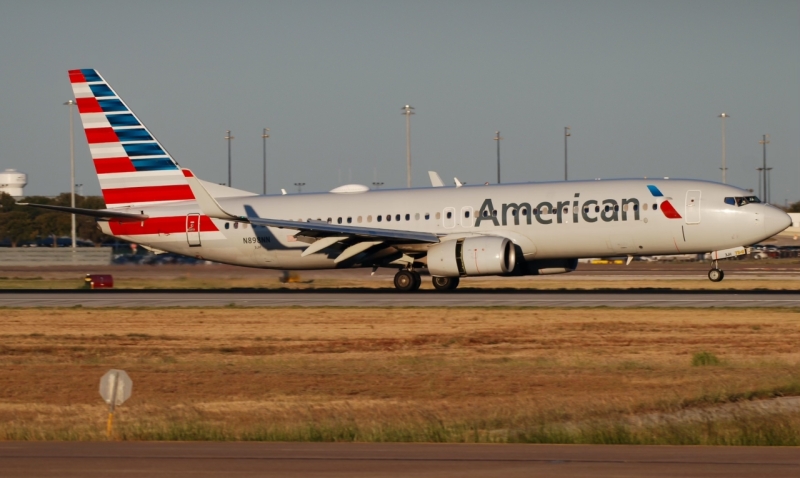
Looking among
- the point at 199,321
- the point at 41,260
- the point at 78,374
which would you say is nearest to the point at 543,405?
the point at 78,374

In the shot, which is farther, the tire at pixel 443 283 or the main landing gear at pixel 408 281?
the tire at pixel 443 283

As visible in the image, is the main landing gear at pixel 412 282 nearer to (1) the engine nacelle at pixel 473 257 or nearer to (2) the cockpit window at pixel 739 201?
(1) the engine nacelle at pixel 473 257

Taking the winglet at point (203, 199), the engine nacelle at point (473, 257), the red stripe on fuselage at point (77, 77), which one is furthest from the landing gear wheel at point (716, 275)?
the red stripe on fuselage at point (77, 77)

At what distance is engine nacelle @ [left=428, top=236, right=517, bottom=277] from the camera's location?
123 ft

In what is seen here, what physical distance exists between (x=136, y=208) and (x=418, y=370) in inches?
966

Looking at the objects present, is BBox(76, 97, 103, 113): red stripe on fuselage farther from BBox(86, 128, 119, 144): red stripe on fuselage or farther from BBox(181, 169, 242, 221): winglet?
BBox(181, 169, 242, 221): winglet

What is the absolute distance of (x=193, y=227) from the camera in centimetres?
4334

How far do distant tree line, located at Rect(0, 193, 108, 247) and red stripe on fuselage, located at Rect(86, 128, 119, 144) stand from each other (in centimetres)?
2535

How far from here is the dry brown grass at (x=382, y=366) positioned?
17500 mm

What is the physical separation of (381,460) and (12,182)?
13517cm

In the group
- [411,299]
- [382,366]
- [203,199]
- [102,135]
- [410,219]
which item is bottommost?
[382,366]

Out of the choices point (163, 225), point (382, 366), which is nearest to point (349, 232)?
point (163, 225)

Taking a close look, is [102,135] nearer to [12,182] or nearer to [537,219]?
[537,219]

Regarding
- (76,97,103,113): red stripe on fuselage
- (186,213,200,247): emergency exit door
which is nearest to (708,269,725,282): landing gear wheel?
(186,213,200,247): emergency exit door
